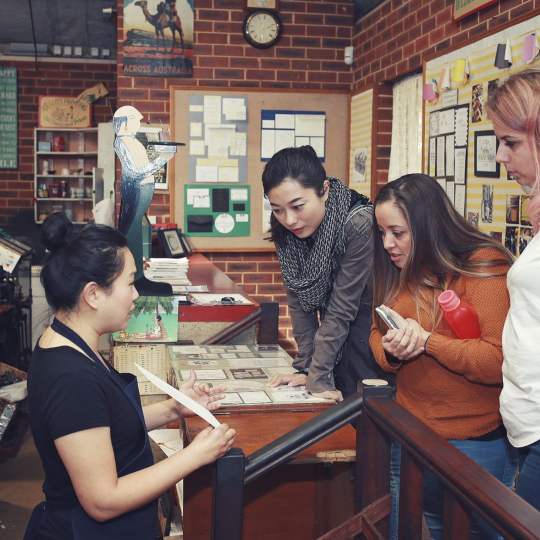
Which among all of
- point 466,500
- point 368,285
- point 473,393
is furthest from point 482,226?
point 466,500

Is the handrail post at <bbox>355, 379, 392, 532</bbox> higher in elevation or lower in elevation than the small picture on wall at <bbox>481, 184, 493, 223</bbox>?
lower

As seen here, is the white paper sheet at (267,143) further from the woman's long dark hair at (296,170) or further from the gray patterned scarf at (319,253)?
the woman's long dark hair at (296,170)

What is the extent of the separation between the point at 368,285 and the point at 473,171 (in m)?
1.75

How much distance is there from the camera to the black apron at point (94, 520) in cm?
145

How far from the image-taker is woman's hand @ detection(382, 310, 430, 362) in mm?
1601

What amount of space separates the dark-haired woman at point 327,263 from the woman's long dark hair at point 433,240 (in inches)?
13.9

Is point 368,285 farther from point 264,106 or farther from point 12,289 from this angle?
point 264,106

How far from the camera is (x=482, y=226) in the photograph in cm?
360

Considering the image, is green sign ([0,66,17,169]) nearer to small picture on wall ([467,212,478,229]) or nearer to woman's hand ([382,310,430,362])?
small picture on wall ([467,212,478,229])

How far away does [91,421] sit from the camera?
1.36m

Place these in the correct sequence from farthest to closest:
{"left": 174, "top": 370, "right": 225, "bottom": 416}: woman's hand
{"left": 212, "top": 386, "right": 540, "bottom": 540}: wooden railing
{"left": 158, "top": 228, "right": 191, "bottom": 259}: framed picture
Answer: {"left": 158, "top": 228, "right": 191, "bottom": 259}: framed picture → {"left": 174, "top": 370, "right": 225, "bottom": 416}: woman's hand → {"left": 212, "top": 386, "right": 540, "bottom": 540}: wooden railing

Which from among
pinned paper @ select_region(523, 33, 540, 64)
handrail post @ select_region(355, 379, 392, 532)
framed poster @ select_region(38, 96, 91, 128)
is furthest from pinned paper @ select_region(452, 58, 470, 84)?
framed poster @ select_region(38, 96, 91, 128)

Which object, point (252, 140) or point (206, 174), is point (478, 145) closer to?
point (252, 140)

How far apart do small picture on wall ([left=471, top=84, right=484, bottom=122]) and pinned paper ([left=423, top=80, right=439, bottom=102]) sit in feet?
1.32
